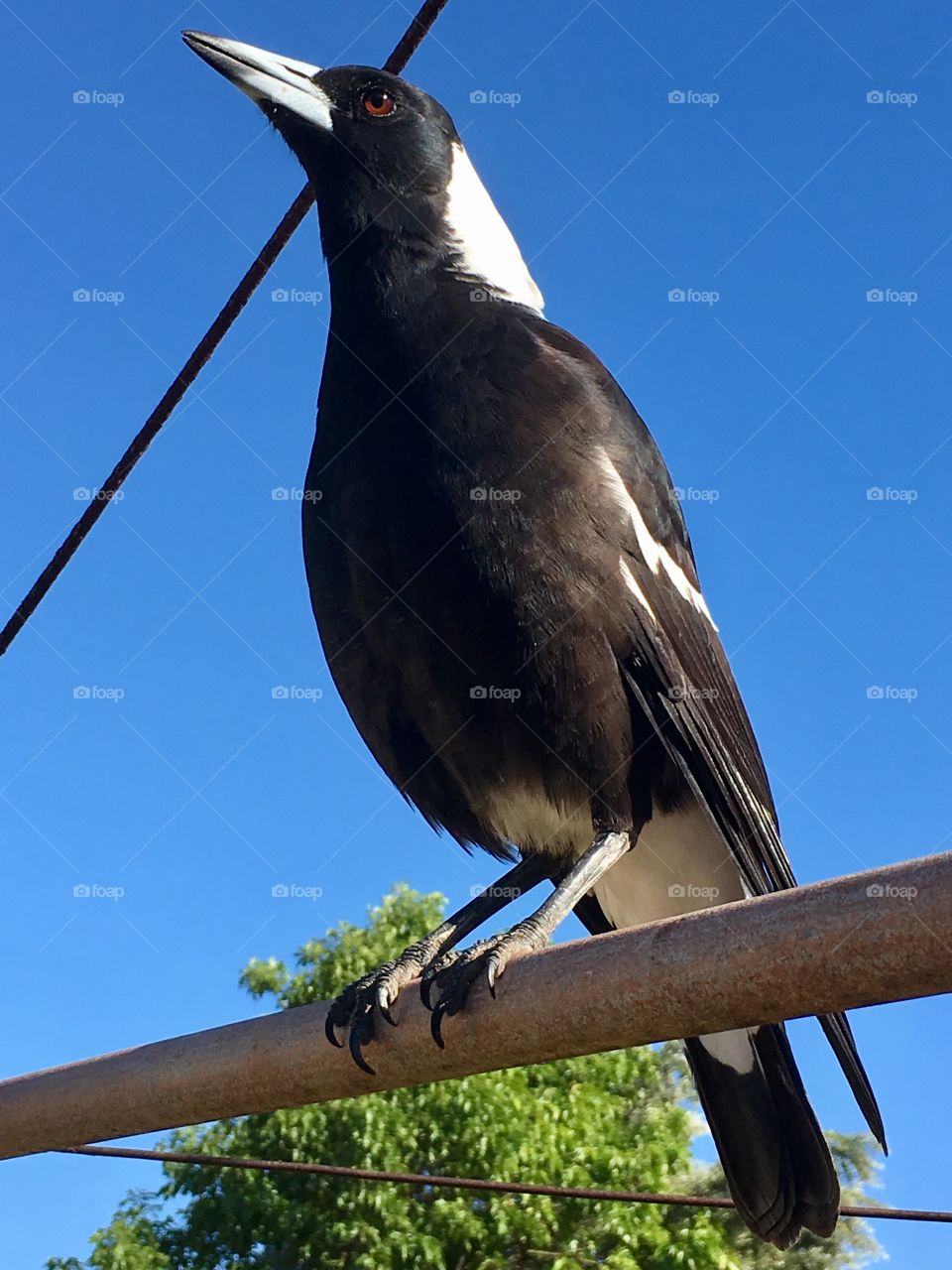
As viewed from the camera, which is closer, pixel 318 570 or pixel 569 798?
pixel 569 798

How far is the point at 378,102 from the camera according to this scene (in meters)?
3.17

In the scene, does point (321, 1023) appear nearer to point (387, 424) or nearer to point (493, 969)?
point (493, 969)

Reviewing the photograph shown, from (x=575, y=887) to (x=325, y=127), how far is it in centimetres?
205

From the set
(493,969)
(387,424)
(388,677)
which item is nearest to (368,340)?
(387,424)

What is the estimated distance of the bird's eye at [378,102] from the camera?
316 centimetres

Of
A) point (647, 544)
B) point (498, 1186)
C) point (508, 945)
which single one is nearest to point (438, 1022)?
point (508, 945)

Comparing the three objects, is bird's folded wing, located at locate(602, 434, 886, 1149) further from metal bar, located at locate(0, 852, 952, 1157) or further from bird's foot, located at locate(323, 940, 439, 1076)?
metal bar, located at locate(0, 852, 952, 1157)

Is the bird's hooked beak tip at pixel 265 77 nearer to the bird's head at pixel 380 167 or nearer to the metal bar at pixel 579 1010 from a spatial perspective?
the bird's head at pixel 380 167

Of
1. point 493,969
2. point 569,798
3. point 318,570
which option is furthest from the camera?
point 318,570

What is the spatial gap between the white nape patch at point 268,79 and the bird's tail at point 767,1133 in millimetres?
2427

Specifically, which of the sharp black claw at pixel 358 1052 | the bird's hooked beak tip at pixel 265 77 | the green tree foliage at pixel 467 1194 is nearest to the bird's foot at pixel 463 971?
the sharp black claw at pixel 358 1052

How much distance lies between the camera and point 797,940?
1.25 meters

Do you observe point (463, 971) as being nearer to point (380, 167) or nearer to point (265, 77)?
point (380, 167)

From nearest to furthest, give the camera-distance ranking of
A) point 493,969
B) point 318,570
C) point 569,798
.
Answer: point 493,969, point 569,798, point 318,570
